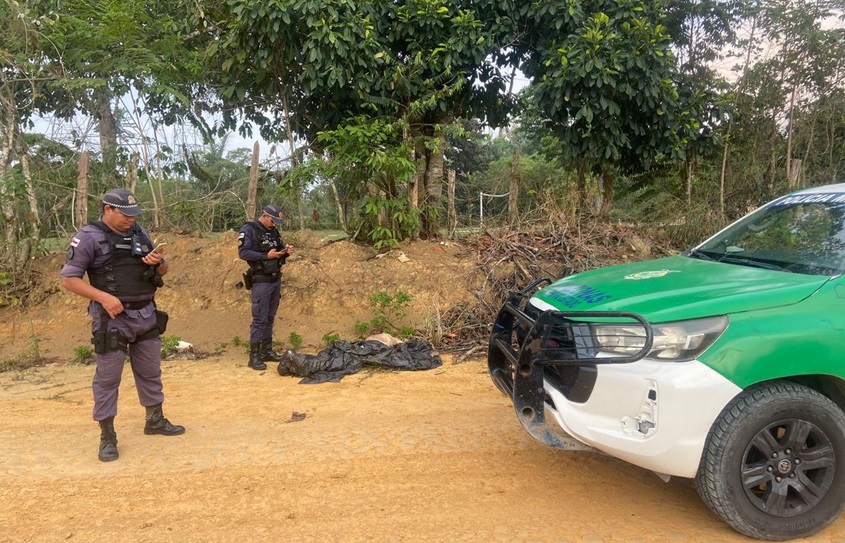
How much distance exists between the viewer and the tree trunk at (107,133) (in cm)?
848

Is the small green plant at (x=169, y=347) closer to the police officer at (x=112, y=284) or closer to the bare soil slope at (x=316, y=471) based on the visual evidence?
the bare soil slope at (x=316, y=471)

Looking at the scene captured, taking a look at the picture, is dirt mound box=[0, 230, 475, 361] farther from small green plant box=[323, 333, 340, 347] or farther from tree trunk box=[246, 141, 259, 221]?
tree trunk box=[246, 141, 259, 221]

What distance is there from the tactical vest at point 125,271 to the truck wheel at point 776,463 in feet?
12.3

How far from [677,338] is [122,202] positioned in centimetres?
364

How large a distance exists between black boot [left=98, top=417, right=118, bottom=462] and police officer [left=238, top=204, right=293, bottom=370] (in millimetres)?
2321

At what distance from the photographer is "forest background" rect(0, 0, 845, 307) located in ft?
25.8

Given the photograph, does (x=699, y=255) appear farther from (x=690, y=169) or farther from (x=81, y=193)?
(x=81, y=193)

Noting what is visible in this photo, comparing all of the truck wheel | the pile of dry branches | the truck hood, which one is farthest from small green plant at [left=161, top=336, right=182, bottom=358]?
the truck wheel

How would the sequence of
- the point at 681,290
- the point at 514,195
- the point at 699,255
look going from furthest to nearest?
the point at 514,195
the point at 699,255
the point at 681,290

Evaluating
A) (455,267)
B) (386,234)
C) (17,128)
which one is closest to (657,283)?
(455,267)

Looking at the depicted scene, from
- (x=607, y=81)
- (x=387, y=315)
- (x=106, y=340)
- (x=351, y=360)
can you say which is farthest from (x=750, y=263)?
(x=607, y=81)

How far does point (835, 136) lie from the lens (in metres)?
11.1

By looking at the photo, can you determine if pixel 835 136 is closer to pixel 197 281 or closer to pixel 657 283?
pixel 657 283

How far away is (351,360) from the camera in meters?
6.00
